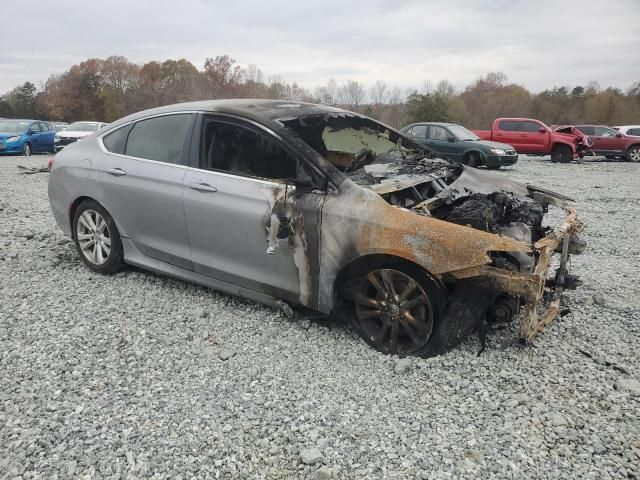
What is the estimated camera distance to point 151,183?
401 centimetres

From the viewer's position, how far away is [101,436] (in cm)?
252

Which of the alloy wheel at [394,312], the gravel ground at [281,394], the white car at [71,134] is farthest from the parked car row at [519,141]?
the alloy wheel at [394,312]

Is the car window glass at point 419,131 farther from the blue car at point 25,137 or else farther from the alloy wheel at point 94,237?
the blue car at point 25,137

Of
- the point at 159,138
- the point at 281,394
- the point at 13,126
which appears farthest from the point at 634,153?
the point at 13,126

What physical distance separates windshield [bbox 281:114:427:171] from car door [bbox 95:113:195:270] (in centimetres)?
94

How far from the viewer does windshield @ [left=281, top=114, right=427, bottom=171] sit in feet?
12.4

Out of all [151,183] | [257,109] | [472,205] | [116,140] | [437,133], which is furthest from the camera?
[437,133]

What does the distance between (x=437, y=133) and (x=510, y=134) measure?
486 centimetres

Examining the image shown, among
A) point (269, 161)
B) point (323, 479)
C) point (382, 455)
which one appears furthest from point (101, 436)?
point (269, 161)

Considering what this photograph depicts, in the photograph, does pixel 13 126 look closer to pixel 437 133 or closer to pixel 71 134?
pixel 71 134

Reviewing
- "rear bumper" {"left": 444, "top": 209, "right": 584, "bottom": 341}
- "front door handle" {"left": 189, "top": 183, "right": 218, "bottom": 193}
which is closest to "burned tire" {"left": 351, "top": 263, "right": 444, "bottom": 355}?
"rear bumper" {"left": 444, "top": 209, "right": 584, "bottom": 341}

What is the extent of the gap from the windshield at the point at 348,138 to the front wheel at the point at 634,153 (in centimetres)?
1907

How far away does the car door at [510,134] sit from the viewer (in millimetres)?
18609

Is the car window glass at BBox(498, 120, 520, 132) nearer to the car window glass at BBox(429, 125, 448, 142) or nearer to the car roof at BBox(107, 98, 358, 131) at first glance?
the car window glass at BBox(429, 125, 448, 142)
